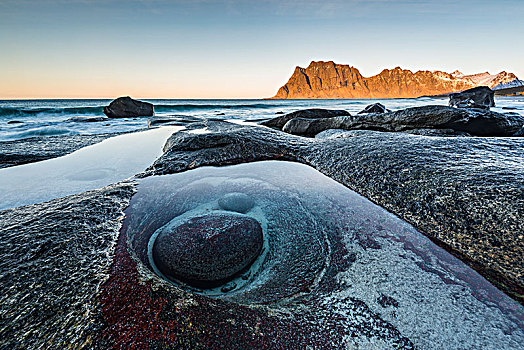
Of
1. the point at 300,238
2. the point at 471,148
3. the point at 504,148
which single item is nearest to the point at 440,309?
the point at 300,238

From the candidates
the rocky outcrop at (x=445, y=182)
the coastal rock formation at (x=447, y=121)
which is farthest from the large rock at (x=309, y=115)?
the rocky outcrop at (x=445, y=182)

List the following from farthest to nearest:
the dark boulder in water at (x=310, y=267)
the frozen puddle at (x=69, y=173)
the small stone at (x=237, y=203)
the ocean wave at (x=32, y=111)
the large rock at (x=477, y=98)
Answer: the ocean wave at (x=32, y=111) → the large rock at (x=477, y=98) → the frozen puddle at (x=69, y=173) → the small stone at (x=237, y=203) → the dark boulder in water at (x=310, y=267)

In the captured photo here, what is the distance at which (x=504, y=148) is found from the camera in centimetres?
230

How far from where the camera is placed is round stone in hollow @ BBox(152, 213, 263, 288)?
1.28m

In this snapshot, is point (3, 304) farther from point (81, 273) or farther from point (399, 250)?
point (399, 250)

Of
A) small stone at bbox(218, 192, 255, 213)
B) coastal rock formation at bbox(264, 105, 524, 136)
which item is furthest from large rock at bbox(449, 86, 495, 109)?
small stone at bbox(218, 192, 255, 213)

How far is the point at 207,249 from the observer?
4.37ft

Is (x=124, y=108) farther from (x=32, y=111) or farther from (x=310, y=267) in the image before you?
(x=310, y=267)

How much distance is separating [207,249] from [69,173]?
294 centimetres

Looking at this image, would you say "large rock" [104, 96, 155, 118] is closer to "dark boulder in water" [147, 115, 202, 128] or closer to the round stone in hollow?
"dark boulder in water" [147, 115, 202, 128]

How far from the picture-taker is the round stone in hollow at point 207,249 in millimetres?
1278

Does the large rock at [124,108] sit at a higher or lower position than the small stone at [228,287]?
higher

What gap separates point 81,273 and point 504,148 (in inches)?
138

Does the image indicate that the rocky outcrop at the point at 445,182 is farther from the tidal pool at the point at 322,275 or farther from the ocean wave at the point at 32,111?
the ocean wave at the point at 32,111
